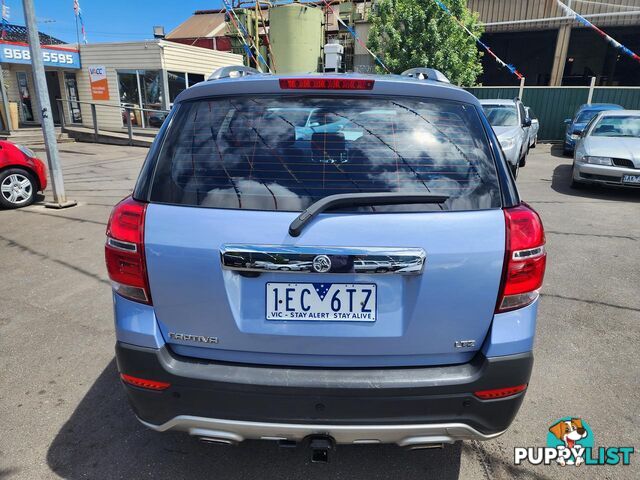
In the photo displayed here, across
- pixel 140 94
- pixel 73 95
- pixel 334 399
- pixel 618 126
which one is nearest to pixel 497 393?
pixel 334 399

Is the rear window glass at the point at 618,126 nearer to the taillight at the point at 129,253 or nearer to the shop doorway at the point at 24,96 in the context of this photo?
the taillight at the point at 129,253

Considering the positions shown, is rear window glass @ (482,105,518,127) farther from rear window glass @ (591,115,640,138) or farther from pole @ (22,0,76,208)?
pole @ (22,0,76,208)

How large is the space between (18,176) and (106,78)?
44.7 feet

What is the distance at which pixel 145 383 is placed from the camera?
190cm

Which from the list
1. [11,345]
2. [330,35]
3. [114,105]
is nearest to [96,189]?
[11,345]

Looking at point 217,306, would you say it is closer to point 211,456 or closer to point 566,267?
point 211,456

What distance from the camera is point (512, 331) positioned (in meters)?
1.85

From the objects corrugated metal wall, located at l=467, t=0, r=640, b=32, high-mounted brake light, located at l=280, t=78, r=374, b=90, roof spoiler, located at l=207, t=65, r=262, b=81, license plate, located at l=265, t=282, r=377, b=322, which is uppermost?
corrugated metal wall, located at l=467, t=0, r=640, b=32

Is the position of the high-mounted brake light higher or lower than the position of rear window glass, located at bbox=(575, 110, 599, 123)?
higher

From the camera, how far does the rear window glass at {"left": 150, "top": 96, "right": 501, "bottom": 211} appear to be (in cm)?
187

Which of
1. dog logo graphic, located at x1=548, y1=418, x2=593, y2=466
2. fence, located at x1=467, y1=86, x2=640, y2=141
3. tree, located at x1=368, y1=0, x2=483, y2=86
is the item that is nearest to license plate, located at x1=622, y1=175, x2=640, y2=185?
dog logo graphic, located at x1=548, y1=418, x2=593, y2=466

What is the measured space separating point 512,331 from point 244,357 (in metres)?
1.10

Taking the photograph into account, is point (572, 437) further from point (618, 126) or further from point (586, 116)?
point (586, 116)

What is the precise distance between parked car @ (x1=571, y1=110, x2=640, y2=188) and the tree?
34.1 feet
